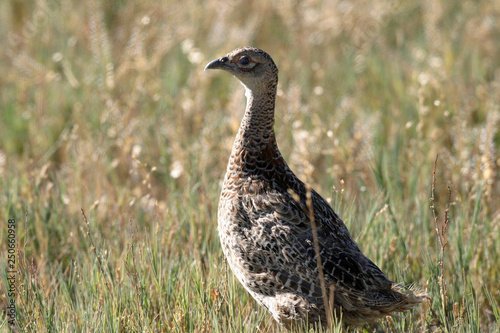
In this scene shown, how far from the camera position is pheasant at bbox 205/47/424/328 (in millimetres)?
3445

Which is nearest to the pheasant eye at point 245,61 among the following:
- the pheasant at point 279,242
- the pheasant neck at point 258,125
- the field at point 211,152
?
the pheasant at point 279,242

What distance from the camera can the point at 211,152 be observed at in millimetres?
5605

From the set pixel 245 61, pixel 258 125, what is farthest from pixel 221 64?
pixel 258 125

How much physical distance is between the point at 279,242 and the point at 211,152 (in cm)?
221

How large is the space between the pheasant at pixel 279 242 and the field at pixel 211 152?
7.6 inches

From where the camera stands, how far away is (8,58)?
7.84 meters

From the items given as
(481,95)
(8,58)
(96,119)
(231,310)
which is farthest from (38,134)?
(481,95)

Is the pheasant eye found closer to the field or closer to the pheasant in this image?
the pheasant

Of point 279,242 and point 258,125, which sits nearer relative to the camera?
point 279,242

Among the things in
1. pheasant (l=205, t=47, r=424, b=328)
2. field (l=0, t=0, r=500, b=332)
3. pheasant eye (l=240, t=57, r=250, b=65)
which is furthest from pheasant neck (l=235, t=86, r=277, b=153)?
field (l=0, t=0, r=500, b=332)

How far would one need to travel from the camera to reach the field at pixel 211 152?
365 centimetres

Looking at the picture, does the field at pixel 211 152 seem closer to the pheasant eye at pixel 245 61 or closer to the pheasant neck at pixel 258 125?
the pheasant neck at pixel 258 125

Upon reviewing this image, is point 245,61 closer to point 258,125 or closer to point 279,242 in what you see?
point 258,125

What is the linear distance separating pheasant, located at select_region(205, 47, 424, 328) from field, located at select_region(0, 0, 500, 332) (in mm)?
194
